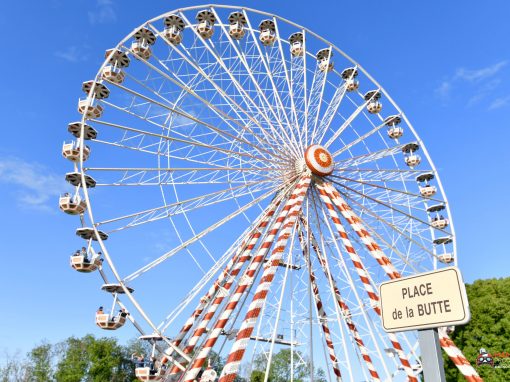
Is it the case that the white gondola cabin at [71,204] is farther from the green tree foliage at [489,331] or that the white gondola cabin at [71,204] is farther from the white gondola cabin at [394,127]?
the green tree foliage at [489,331]

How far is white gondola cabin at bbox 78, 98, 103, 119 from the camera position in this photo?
16.9 meters

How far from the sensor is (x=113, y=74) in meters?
17.5

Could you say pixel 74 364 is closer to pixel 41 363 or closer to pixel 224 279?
pixel 41 363

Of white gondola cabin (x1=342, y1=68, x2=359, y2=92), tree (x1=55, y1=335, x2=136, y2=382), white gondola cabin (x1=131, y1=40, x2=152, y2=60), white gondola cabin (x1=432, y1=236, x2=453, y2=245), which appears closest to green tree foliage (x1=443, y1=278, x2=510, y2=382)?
white gondola cabin (x1=432, y1=236, x2=453, y2=245)

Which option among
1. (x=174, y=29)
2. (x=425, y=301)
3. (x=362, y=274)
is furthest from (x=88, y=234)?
(x=425, y=301)

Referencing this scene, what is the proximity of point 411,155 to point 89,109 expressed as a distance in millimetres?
15429

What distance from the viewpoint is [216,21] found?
64.7 feet

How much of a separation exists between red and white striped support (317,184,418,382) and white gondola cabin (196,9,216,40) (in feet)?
26.4

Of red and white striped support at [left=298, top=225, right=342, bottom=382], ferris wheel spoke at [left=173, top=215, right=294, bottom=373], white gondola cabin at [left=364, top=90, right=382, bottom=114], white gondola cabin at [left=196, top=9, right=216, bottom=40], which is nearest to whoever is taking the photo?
ferris wheel spoke at [left=173, top=215, right=294, bottom=373]

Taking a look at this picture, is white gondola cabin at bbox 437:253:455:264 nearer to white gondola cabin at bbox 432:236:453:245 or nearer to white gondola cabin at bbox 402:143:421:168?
white gondola cabin at bbox 432:236:453:245

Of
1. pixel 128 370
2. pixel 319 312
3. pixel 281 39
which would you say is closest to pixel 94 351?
pixel 128 370

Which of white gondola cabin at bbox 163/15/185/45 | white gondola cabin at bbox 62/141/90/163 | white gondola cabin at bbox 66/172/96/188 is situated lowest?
white gondola cabin at bbox 66/172/96/188

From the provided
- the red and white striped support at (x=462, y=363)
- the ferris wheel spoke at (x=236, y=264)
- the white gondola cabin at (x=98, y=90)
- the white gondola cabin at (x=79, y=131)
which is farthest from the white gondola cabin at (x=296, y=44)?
the red and white striped support at (x=462, y=363)

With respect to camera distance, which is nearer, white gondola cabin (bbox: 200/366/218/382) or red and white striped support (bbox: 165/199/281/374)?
white gondola cabin (bbox: 200/366/218/382)
